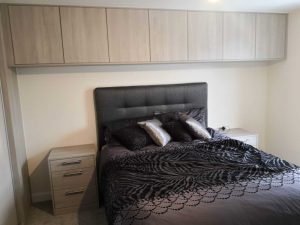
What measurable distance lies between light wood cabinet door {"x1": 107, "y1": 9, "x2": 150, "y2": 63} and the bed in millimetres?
506

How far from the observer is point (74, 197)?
2738 mm

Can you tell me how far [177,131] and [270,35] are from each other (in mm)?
1913

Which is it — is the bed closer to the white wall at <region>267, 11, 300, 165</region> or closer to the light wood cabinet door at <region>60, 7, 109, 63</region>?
the light wood cabinet door at <region>60, 7, 109, 63</region>

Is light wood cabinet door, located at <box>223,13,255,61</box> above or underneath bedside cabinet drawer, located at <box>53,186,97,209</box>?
above

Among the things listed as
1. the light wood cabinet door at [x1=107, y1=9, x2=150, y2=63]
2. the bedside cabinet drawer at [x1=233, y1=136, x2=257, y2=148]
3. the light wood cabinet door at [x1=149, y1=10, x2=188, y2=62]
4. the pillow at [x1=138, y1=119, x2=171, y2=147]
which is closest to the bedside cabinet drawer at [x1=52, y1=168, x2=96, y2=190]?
the pillow at [x1=138, y1=119, x2=171, y2=147]

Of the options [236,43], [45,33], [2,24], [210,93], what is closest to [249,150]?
[210,93]

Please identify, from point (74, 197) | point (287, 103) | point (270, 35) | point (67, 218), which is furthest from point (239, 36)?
point (67, 218)

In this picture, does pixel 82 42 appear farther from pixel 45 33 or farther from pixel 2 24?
pixel 2 24

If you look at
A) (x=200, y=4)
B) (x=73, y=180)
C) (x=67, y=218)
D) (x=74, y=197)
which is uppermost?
(x=200, y=4)

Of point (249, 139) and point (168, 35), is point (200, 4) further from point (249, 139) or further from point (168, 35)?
point (249, 139)

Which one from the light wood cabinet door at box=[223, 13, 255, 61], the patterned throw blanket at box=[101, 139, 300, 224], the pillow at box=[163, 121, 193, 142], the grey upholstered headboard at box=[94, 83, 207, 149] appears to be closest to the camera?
the patterned throw blanket at box=[101, 139, 300, 224]

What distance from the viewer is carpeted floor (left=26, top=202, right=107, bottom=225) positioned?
2.57 meters

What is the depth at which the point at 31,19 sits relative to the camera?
2.52 metres

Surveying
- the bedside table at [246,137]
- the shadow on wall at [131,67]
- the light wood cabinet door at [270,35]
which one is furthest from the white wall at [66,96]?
the bedside table at [246,137]
